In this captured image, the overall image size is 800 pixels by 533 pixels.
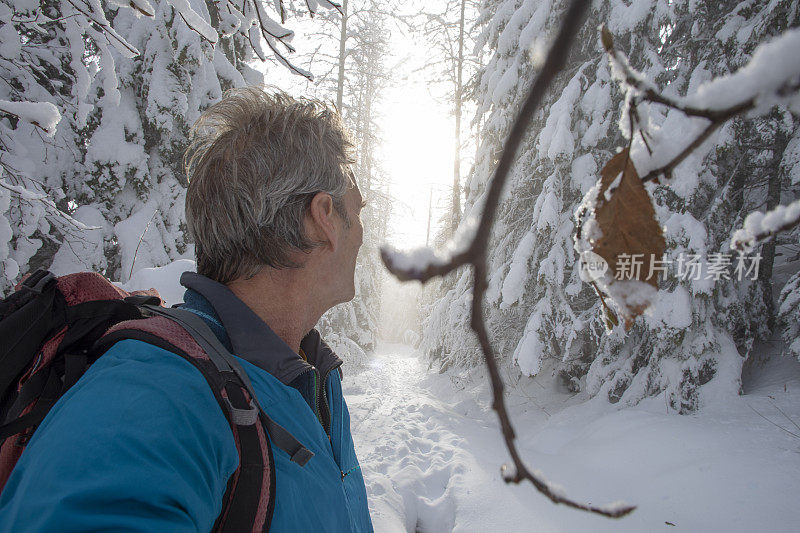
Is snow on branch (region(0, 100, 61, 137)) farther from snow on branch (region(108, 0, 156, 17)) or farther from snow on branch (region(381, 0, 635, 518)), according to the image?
snow on branch (region(381, 0, 635, 518))

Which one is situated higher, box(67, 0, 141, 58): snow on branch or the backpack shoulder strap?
box(67, 0, 141, 58): snow on branch

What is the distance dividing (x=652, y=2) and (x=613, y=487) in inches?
228

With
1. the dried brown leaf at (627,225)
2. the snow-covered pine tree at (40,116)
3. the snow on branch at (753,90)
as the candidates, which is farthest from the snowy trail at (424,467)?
the snow on branch at (753,90)

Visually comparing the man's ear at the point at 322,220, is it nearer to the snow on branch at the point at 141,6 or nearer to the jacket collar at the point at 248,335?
the jacket collar at the point at 248,335

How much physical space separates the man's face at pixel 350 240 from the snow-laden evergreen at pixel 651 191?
9.10 ft

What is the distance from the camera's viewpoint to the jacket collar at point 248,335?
53.0 inches

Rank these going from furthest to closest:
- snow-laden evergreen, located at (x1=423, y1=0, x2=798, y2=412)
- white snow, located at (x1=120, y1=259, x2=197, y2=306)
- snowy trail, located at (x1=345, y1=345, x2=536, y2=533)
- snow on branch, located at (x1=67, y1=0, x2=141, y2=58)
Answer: snow-laden evergreen, located at (x1=423, y1=0, x2=798, y2=412)
snowy trail, located at (x1=345, y1=345, x2=536, y2=533)
white snow, located at (x1=120, y1=259, x2=197, y2=306)
snow on branch, located at (x1=67, y1=0, x2=141, y2=58)

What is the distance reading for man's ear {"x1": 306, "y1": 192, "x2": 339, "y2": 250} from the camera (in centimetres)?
168

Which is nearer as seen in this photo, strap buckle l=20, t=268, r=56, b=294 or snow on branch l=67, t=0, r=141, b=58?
strap buckle l=20, t=268, r=56, b=294

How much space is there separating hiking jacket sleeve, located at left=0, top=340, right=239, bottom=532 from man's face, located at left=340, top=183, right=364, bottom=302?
927 mm

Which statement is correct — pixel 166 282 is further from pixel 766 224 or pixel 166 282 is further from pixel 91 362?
pixel 766 224

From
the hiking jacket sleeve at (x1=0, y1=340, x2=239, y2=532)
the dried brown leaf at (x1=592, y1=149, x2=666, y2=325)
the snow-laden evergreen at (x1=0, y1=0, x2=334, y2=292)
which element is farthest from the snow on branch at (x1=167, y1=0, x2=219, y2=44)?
the snow-laden evergreen at (x1=0, y1=0, x2=334, y2=292)

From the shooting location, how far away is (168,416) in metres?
0.88

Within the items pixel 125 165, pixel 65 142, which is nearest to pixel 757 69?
pixel 125 165
